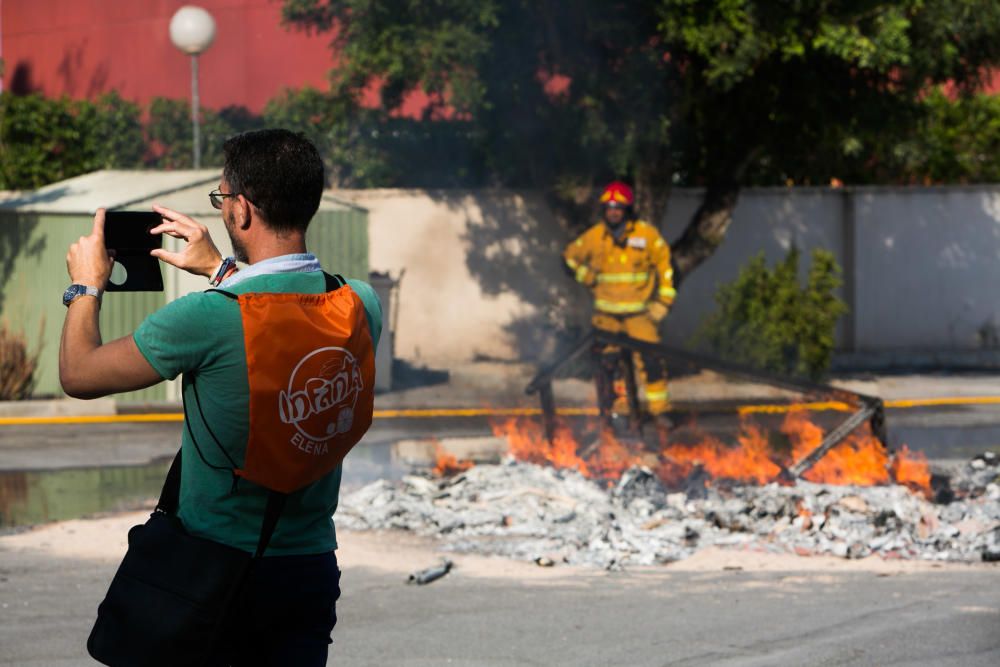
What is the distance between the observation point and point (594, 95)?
14.6 meters

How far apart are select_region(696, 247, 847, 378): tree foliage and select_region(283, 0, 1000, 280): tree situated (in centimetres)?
106

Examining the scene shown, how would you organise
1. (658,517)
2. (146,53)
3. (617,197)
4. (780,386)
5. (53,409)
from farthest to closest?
1. (146,53)
2. (53,409)
3. (617,197)
4. (780,386)
5. (658,517)

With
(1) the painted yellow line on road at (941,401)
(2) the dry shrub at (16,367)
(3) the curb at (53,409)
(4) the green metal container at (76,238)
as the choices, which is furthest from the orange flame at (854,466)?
(2) the dry shrub at (16,367)

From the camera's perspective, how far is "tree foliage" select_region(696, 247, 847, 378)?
49.7ft

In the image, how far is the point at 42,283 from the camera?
14047 millimetres

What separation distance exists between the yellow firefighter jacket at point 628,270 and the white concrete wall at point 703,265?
15.9ft

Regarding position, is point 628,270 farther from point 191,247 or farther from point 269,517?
point 269,517

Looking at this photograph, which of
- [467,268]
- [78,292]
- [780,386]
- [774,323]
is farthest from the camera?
[467,268]

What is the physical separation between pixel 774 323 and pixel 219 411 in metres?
12.7

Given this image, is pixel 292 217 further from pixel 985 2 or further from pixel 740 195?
pixel 740 195

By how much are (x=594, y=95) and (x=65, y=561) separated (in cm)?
854

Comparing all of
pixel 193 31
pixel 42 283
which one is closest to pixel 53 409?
pixel 42 283

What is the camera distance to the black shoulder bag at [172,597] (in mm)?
2988

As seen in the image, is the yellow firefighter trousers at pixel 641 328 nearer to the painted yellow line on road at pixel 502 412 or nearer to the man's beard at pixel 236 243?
the painted yellow line on road at pixel 502 412
